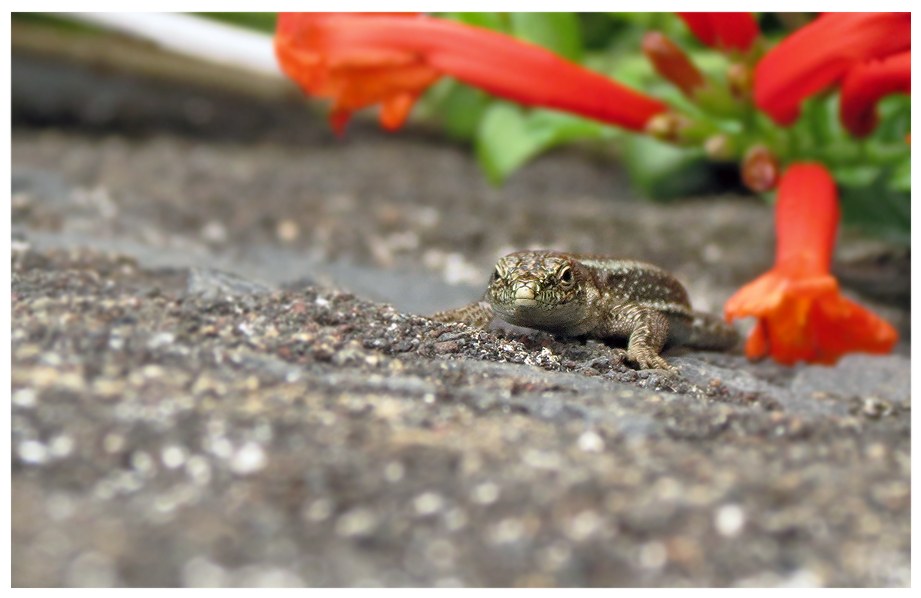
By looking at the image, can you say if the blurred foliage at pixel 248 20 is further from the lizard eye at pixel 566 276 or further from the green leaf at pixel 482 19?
the lizard eye at pixel 566 276

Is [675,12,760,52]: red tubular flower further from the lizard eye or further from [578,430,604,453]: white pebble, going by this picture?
[578,430,604,453]: white pebble

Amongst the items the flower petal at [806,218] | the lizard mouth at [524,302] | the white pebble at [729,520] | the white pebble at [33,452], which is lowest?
the white pebble at [729,520]

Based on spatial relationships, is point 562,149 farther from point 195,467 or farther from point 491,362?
point 195,467

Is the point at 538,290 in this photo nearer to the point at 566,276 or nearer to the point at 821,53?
the point at 566,276

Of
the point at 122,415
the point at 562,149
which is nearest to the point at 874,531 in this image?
the point at 122,415

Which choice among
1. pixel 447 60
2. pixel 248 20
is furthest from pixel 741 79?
pixel 248 20

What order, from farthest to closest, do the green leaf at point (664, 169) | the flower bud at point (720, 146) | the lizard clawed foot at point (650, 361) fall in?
the green leaf at point (664, 169) < the flower bud at point (720, 146) < the lizard clawed foot at point (650, 361)

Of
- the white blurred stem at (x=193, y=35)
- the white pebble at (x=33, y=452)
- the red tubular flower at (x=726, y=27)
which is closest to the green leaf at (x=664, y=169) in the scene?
the red tubular flower at (x=726, y=27)

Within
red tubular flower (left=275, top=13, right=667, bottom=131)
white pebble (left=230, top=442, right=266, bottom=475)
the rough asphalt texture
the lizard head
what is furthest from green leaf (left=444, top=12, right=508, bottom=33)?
white pebble (left=230, top=442, right=266, bottom=475)
